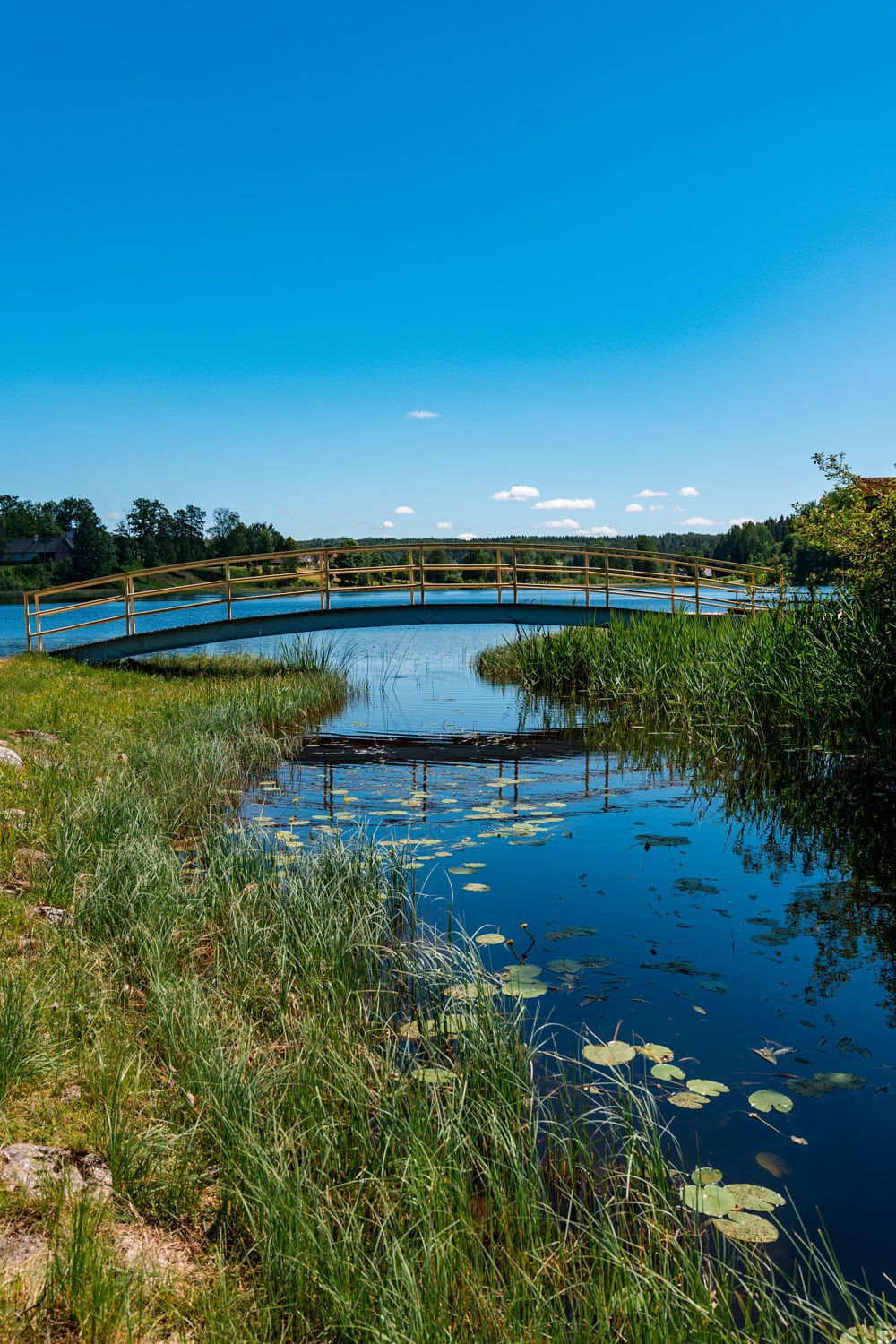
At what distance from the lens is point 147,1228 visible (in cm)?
246

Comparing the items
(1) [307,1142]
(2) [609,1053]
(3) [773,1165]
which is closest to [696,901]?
(2) [609,1053]

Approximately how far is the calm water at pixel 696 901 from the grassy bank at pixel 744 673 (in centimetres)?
68

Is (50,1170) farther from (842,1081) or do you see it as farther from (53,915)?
(842,1081)

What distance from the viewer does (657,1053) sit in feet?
11.8

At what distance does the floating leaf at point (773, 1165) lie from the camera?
2.96m

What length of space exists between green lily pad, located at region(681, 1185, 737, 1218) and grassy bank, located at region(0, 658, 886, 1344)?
0.21ft

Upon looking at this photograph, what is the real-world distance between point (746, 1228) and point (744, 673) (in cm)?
917

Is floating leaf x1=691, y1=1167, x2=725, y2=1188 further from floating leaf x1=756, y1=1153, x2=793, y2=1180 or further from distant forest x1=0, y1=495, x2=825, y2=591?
distant forest x1=0, y1=495, x2=825, y2=591

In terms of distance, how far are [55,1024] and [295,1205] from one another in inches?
56.4

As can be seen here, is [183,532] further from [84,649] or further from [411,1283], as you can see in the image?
[411,1283]

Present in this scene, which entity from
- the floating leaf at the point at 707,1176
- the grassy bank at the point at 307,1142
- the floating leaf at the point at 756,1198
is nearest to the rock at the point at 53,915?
the grassy bank at the point at 307,1142

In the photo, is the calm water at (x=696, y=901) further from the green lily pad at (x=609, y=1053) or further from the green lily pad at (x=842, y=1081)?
the green lily pad at (x=609, y=1053)

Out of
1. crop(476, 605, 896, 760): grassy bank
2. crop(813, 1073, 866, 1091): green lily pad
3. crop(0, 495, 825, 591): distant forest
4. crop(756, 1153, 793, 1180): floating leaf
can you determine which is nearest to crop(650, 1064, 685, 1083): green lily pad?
crop(756, 1153, 793, 1180): floating leaf

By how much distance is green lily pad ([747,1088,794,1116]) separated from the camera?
3.28 metres
